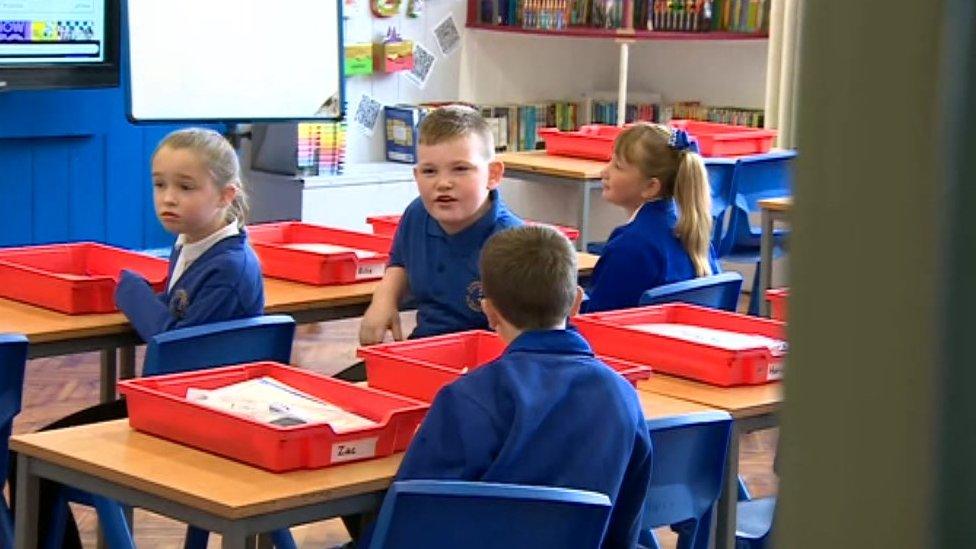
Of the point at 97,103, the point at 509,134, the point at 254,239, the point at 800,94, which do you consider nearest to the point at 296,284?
the point at 254,239

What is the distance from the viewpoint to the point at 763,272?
21.5ft

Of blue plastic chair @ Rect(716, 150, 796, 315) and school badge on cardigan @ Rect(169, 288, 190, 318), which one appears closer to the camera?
school badge on cardigan @ Rect(169, 288, 190, 318)

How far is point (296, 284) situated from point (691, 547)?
157 cm

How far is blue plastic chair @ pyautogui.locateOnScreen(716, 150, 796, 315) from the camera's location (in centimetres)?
669

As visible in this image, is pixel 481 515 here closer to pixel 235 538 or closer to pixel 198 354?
pixel 235 538

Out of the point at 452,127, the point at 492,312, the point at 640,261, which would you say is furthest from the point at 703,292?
the point at 492,312

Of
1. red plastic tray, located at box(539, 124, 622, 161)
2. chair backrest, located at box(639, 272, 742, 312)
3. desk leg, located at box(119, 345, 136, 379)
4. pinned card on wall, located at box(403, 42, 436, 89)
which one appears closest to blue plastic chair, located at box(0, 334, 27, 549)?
desk leg, located at box(119, 345, 136, 379)

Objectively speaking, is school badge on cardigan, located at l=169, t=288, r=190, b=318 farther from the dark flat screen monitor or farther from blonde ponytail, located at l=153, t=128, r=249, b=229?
the dark flat screen monitor

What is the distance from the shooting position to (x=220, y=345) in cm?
340

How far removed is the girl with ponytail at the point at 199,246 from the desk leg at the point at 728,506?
1.14 metres

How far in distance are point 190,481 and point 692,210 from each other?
215 cm

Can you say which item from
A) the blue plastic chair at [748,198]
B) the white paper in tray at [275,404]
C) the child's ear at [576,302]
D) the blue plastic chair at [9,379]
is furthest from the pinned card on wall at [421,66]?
the white paper in tray at [275,404]

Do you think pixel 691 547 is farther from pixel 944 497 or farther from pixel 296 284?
pixel 944 497

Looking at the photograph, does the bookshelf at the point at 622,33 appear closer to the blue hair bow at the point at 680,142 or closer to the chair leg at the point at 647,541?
the blue hair bow at the point at 680,142
